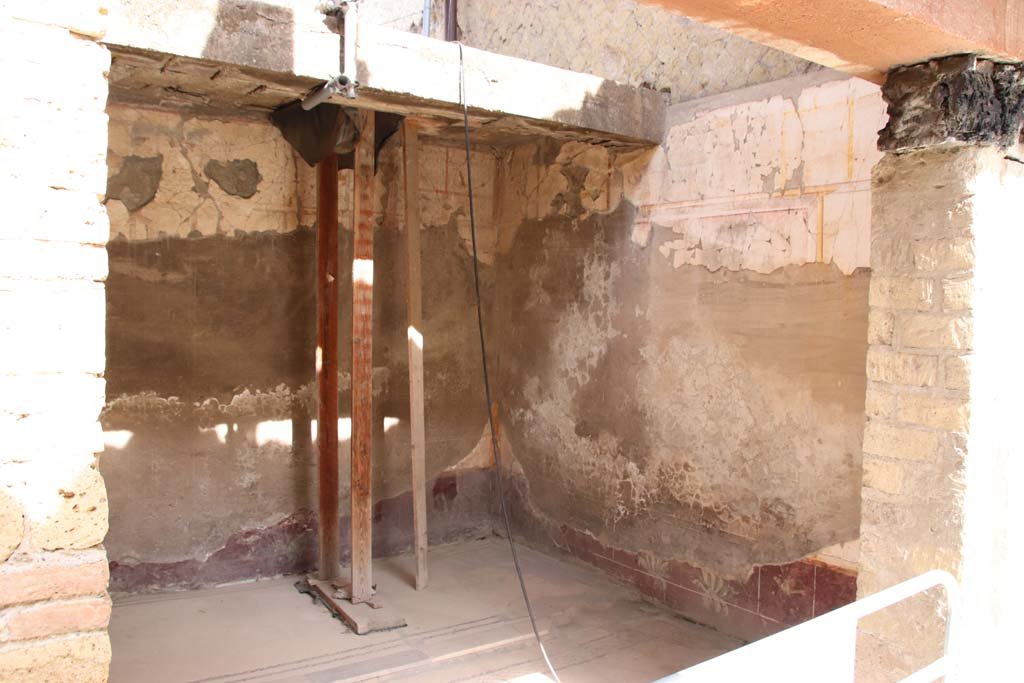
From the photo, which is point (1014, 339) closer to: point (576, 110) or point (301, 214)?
point (576, 110)

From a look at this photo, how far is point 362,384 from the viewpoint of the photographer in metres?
4.71

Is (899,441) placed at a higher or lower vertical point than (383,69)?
lower

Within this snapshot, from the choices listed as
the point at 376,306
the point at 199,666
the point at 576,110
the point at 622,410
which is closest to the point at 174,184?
the point at 376,306

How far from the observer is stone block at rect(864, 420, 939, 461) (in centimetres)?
283

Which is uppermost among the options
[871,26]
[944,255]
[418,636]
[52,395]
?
[871,26]

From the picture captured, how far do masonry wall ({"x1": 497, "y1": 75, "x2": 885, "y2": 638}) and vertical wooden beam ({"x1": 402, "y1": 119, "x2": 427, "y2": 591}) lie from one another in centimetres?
109

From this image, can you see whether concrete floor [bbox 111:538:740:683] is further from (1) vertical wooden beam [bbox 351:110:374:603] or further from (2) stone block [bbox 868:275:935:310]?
(2) stone block [bbox 868:275:935:310]

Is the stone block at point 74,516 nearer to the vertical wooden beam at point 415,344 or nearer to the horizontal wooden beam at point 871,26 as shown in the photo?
the horizontal wooden beam at point 871,26

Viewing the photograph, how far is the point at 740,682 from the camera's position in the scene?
5.68 feet

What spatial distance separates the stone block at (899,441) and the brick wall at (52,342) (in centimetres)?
252

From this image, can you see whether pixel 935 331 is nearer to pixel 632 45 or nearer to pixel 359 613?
pixel 632 45

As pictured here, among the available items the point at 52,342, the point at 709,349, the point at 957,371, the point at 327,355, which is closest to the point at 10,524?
the point at 52,342

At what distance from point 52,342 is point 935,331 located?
8.76ft

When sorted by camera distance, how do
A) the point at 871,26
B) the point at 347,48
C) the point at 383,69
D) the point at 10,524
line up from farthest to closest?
the point at 383,69 → the point at 347,48 → the point at 871,26 → the point at 10,524
